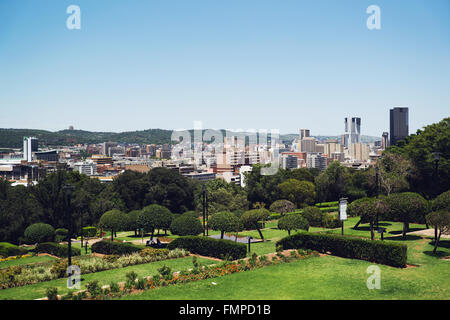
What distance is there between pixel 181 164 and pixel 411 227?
125m

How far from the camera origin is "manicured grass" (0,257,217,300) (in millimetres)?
12562

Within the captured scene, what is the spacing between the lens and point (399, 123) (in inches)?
4966

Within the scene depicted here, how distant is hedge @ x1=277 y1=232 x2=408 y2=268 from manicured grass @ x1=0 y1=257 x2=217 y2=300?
13.1 feet

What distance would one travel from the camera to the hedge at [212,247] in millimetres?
16953

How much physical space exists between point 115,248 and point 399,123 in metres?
123

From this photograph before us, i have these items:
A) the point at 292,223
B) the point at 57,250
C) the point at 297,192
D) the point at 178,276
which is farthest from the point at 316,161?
the point at 178,276

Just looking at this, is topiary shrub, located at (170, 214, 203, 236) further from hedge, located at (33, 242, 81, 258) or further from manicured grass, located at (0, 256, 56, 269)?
manicured grass, located at (0, 256, 56, 269)

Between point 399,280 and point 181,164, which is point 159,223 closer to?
point 399,280

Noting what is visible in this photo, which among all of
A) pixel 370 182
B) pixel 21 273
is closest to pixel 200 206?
pixel 370 182

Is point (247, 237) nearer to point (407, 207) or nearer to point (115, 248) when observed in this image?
point (115, 248)

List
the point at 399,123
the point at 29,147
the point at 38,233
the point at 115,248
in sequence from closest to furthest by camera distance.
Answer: the point at 115,248, the point at 38,233, the point at 399,123, the point at 29,147

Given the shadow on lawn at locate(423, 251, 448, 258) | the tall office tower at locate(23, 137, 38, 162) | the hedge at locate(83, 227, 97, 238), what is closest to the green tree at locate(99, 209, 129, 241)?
the hedge at locate(83, 227, 97, 238)

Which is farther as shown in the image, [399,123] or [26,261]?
[399,123]

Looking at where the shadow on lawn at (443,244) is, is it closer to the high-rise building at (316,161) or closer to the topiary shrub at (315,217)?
the topiary shrub at (315,217)
